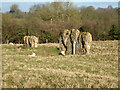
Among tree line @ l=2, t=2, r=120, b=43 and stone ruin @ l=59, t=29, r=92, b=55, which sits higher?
tree line @ l=2, t=2, r=120, b=43

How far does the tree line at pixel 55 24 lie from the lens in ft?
131

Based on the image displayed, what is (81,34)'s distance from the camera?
17875mm

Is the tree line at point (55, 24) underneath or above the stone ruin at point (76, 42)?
above

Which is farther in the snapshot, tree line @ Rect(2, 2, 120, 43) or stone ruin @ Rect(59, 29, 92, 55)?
tree line @ Rect(2, 2, 120, 43)


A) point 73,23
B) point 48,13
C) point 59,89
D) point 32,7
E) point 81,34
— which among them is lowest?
point 59,89

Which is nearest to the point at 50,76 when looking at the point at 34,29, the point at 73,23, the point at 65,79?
the point at 65,79

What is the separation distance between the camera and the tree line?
39781mm

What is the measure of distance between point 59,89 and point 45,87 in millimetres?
630

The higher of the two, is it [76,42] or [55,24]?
[55,24]

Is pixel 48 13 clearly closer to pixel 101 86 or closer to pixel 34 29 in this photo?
pixel 34 29

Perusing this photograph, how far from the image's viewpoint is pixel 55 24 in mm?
43469

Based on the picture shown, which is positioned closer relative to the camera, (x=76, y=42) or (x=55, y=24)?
(x=76, y=42)

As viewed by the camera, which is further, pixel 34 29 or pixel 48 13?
pixel 48 13

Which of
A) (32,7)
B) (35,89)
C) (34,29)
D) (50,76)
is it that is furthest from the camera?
(32,7)
